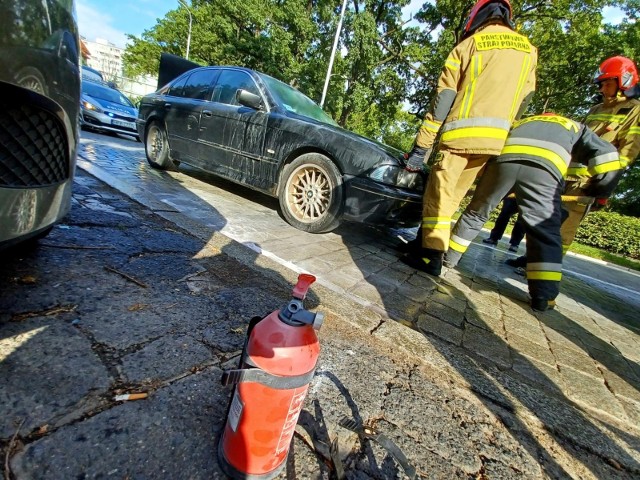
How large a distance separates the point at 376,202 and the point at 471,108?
114cm

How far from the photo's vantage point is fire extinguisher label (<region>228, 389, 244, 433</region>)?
0.90 meters

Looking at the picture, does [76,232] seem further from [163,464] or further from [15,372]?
[163,464]

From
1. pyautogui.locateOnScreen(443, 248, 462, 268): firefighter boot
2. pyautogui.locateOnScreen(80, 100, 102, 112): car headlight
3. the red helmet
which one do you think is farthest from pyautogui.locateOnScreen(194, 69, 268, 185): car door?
pyautogui.locateOnScreen(80, 100, 102, 112): car headlight

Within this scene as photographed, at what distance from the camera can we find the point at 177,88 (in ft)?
15.7

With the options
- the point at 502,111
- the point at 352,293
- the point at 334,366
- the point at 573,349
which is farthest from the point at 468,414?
the point at 502,111

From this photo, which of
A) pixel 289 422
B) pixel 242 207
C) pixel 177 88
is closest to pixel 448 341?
pixel 289 422

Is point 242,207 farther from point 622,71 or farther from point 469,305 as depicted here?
point 622,71

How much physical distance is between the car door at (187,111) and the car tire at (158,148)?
8.8 inches

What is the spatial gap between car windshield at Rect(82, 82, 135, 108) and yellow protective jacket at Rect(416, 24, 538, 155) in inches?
369

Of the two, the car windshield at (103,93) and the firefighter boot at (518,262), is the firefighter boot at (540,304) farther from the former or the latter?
the car windshield at (103,93)

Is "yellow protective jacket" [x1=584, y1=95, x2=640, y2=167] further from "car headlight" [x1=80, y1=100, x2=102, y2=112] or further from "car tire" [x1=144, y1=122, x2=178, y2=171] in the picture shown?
"car headlight" [x1=80, y1=100, x2=102, y2=112]

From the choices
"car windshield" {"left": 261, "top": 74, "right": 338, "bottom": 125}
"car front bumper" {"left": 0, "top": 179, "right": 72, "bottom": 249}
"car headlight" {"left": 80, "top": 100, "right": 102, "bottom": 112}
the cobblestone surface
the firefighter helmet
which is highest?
the firefighter helmet

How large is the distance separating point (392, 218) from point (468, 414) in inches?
80.7

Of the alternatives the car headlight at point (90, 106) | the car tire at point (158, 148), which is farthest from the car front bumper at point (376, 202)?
the car headlight at point (90, 106)
